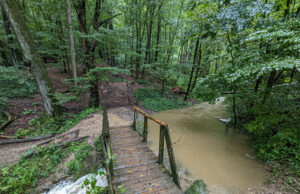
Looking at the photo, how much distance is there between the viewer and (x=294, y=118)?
14.9ft

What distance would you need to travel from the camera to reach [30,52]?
245 inches

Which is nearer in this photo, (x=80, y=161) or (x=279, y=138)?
(x=80, y=161)

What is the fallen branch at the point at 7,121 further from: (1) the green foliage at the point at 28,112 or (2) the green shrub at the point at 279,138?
(2) the green shrub at the point at 279,138

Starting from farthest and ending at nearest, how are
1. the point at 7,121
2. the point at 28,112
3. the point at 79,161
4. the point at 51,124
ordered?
the point at 28,112 → the point at 51,124 → the point at 7,121 → the point at 79,161

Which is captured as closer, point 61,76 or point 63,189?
point 63,189

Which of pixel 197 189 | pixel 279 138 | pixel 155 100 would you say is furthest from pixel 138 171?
pixel 155 100

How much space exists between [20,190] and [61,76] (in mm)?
12092

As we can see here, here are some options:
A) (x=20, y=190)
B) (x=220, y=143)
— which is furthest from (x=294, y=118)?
(x=20, y=190)

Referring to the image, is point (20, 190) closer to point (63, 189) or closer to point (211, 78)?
point (63, 189)

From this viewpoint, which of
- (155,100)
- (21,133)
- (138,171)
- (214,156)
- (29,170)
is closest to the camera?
(138,171)

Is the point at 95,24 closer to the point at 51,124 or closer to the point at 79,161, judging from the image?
the point at 51,124

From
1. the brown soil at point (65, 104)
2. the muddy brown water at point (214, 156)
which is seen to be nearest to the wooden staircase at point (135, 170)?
the muddy brown water at point (214, 156)

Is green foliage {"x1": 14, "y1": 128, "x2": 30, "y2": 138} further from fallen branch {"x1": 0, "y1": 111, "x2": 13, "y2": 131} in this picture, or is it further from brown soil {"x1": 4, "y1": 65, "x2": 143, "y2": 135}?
fallen branch {"x1": 0, "y1": 111, "x2": 13, "y2": 131}

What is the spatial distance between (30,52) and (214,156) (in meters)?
9.62
